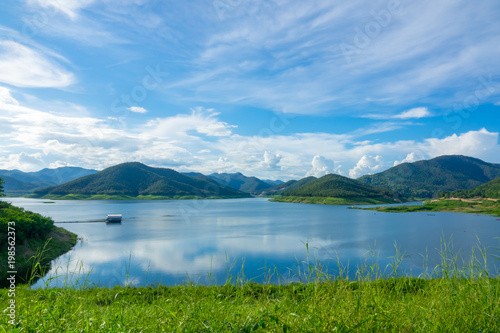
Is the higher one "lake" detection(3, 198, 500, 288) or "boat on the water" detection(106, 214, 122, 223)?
"boat on the water" detection(106, 214, 122, 223)

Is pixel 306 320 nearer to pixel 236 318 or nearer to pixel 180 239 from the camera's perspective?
pixel 236 318

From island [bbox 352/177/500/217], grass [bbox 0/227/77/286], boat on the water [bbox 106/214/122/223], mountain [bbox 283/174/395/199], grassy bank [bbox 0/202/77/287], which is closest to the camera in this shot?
grass [bbox 0/227/77/286]

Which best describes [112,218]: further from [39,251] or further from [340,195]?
[340,195]

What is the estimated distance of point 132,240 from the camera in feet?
149

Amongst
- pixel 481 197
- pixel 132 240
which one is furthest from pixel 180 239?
pixel 481 197

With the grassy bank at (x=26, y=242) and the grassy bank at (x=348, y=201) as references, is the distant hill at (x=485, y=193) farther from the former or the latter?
the grassy bank at (x=26, y=242)

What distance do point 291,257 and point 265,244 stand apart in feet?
27.2

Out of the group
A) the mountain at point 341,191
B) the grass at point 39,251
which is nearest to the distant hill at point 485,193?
the mountain at point 341,191

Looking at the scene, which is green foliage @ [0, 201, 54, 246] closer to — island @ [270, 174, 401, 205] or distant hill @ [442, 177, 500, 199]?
island @ [270, 174, 401, 205]

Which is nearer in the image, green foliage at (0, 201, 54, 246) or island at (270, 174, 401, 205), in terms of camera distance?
green foliage at (0, 201, 54, 246)

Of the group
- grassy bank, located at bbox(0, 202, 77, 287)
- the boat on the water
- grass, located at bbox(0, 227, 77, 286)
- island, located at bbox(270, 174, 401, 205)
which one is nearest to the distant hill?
island, located at bbox(270, 174, 401, 205)

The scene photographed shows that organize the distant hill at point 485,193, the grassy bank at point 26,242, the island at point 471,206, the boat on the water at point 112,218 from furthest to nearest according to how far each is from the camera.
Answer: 1. the distant hill at point 485,193
2. the island at point 471,206
3. the boat on the water at point 112,218
4. the grassy bank at point 26,242

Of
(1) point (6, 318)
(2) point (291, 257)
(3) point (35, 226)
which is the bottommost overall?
(2) point (291, 257)

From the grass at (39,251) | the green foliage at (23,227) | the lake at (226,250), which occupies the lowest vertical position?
the lake at (226,250)
